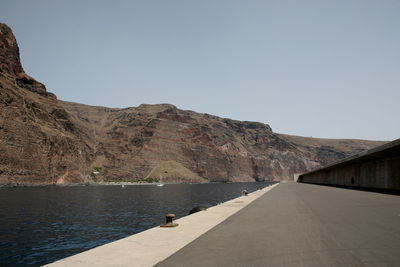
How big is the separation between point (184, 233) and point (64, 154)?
5910 inches

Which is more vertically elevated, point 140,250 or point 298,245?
point 298,245

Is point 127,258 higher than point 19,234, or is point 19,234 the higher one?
point 127,258

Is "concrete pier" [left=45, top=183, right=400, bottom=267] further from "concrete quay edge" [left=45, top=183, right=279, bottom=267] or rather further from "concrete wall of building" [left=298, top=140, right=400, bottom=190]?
"concrete wall of building" [left=298, top=140, right=400, bottom=190]

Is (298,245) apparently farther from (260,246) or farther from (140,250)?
(140,250)

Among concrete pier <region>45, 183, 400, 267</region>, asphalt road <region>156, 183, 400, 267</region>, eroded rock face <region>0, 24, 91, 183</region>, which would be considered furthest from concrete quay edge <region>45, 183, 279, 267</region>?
eroded rock face <region>0, 24, 91, 183</region>

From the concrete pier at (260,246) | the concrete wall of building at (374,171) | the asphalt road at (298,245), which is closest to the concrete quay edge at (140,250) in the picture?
the concrete pier at (260,246)

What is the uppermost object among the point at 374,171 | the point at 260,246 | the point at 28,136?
the point at 28,136

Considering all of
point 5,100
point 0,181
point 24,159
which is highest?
point 5,100

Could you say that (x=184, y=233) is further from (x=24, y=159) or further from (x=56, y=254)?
(x=24, y=159)

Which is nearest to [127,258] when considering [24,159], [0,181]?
[0,181]

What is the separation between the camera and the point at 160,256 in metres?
8.18

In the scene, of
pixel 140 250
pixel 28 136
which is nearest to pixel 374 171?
pixel 140 250

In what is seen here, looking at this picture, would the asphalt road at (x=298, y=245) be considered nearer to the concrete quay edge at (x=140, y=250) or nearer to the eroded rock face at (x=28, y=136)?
the concrete quay edge at (x=140, y=250)

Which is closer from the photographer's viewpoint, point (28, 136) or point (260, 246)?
point (260, 246)
